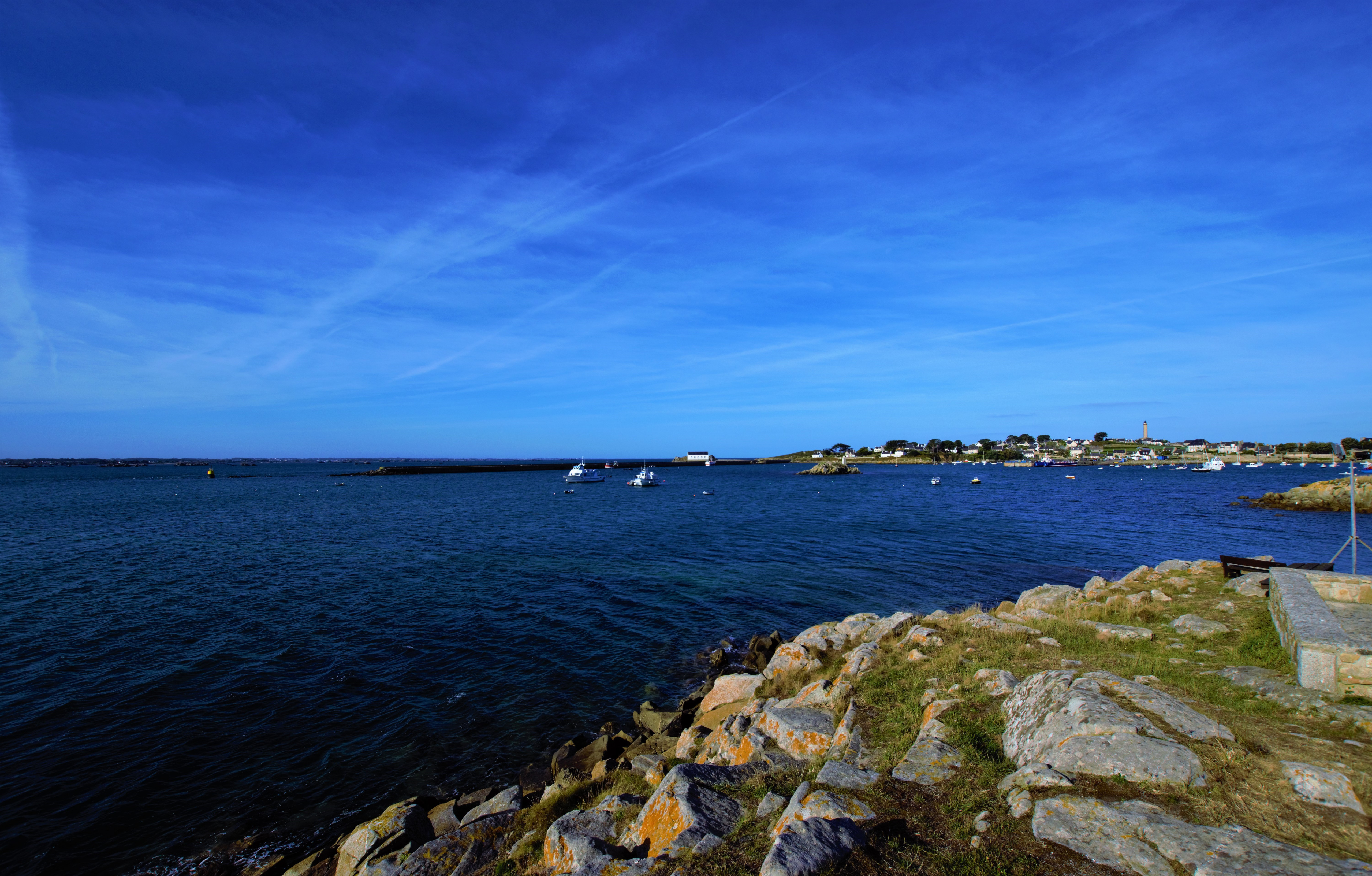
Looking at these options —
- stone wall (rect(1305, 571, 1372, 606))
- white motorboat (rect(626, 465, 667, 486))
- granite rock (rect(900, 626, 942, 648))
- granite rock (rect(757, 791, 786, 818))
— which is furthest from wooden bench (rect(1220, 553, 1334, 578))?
white motorboat (rect(626, 465, 667, 486))

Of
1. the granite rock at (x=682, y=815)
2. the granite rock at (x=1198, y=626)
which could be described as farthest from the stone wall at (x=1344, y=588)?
the granite rock at (x=682, y=815)

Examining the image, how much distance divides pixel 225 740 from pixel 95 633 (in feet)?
39.4

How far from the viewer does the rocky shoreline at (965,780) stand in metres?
A: 5.30

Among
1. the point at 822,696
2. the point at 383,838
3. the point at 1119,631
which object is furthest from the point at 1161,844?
the point at 383,838

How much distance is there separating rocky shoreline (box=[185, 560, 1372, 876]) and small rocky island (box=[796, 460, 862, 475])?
155 m

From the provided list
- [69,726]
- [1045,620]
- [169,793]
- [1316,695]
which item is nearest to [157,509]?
[69,726]

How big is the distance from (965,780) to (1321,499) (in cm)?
7770

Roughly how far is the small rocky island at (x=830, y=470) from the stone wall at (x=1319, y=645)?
515 ft

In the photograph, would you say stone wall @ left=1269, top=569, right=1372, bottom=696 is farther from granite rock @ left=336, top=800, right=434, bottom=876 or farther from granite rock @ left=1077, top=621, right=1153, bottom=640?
granite rock @ left=336, top=800, right=434, bottom=876

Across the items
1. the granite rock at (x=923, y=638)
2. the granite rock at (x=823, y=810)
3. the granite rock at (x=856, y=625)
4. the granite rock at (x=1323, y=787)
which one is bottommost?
the granite rock at (x=856, y=625)

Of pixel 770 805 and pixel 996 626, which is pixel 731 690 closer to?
pixel 996 626

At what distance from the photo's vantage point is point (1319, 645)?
8.26 metres

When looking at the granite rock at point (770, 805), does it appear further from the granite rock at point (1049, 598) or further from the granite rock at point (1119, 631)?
the granite rock at point (1049, 598)

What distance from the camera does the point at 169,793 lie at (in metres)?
12.0
